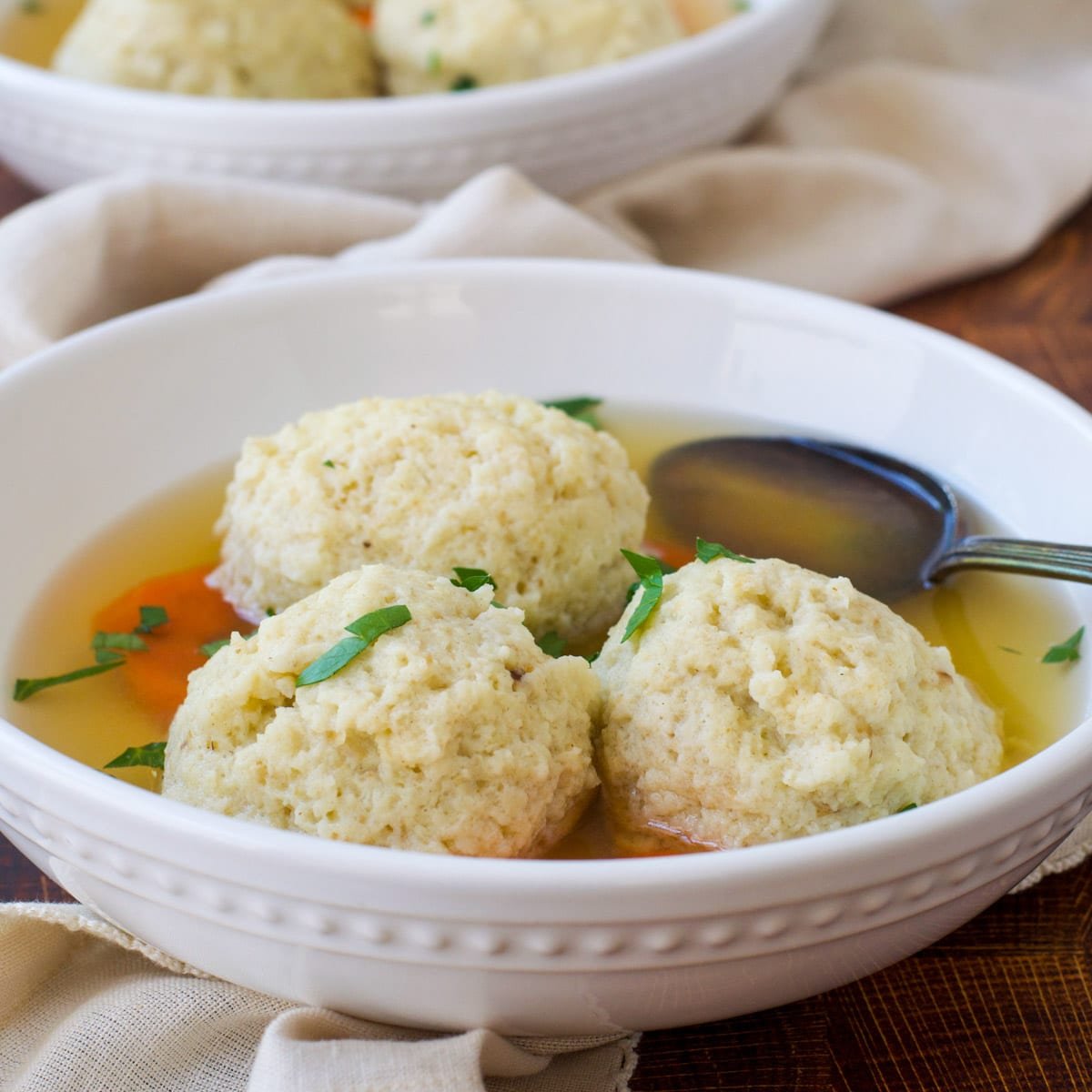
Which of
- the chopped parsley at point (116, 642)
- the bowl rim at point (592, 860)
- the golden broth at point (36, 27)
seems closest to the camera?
the bowl rim at point (592, 860)

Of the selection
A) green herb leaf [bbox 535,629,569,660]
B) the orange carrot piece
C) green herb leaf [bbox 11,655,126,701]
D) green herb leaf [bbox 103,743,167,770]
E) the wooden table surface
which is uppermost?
green herb leaf [bbox 535,629,569,660]

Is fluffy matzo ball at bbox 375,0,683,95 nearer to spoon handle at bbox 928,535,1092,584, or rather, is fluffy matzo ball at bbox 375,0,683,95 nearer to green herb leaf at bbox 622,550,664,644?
spoon handle at bbox 928,535,1092,584

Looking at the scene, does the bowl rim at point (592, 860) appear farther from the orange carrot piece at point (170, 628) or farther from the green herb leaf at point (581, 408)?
the green herb leaf at point (581, 408)

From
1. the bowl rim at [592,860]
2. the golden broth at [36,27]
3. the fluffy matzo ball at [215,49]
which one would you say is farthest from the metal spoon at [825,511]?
the golden broth at [36,27]

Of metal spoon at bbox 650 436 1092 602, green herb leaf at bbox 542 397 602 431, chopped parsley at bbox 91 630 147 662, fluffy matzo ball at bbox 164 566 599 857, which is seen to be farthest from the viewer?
green herb leaf at bbox 542 397 602 431

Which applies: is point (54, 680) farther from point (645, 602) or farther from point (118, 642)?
point (645, 602)

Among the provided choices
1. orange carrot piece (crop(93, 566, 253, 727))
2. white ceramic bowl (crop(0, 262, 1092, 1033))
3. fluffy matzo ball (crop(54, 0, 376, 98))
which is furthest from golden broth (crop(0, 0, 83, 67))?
orange carrot piece (crop(93, 566, 253, 727))
